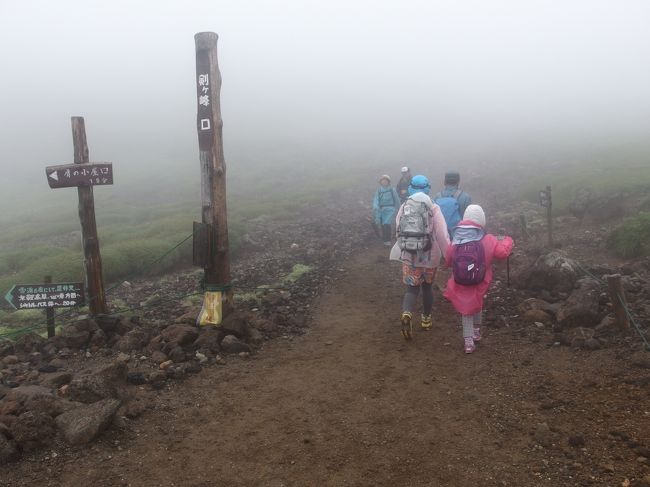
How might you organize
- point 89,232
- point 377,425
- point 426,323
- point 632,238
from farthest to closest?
point 632,238 < point 89,232 < point 426,323 < point 377,425

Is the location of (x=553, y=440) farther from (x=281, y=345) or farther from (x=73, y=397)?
(x=73, y=397)

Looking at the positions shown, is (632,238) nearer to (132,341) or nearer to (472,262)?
(472,262)

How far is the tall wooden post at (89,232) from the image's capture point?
9.52 meters

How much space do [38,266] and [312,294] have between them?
9.10 metres

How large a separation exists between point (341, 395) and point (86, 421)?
10.1 feet

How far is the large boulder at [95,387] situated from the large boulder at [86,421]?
1.21 feet

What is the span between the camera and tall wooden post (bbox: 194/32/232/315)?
9625 millimetres

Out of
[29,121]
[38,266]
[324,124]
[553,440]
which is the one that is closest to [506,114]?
[324,124]

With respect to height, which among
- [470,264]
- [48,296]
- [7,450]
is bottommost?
[7,450]

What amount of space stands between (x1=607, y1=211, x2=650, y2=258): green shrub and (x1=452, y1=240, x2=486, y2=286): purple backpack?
589 cm

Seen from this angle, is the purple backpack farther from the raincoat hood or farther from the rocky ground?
the rocky ground

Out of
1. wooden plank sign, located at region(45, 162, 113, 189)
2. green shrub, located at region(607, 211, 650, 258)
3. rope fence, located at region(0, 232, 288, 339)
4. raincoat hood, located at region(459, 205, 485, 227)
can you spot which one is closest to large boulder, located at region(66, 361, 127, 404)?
rope fence, located at region(0, 232, 288, 339)

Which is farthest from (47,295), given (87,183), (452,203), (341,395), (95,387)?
(452,203)

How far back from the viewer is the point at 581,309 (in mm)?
8602
